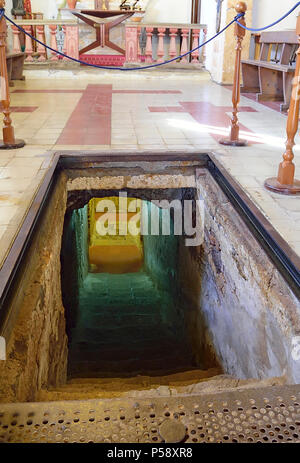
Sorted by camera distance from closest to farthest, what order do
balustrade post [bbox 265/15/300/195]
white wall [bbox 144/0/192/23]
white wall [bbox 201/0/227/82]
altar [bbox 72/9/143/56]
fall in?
balustrade post [bbox 265/15/300/195]
white wall [bbox 201/0/227/82]
altar [bbox 72/9/143/56]
white wall [bbox 144/0/192/23]

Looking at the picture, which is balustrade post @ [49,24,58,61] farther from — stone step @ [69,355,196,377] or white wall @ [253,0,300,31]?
stone step @ [69,355,196,377]

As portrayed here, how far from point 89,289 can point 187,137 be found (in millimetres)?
3574

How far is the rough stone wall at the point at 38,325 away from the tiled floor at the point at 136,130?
0.21m

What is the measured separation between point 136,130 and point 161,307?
273cm

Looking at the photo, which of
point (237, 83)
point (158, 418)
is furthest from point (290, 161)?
point (158, 418)

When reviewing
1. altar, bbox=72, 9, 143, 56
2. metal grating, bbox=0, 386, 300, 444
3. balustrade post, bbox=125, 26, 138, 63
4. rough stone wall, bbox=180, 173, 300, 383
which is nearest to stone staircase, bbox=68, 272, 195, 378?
rough stone wall, bbox=180, 173, 300, 383

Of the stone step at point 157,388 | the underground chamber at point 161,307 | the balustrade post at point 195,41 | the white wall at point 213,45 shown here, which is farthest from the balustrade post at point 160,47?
the stone step at point 157,388

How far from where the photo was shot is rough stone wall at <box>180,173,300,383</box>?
202 cm

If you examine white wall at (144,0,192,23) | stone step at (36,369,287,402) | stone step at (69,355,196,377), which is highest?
white wall at (144,0,192,23)

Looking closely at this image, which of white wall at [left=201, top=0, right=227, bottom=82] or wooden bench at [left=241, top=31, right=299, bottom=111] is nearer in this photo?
wooden bench at [left=241, top=31, right=299, bottom=111]

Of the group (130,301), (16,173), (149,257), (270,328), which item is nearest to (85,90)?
(149,257)

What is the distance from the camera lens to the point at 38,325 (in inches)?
86.0

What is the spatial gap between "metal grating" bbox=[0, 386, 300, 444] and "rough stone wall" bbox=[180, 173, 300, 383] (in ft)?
1.39

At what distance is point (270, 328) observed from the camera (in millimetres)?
2158
